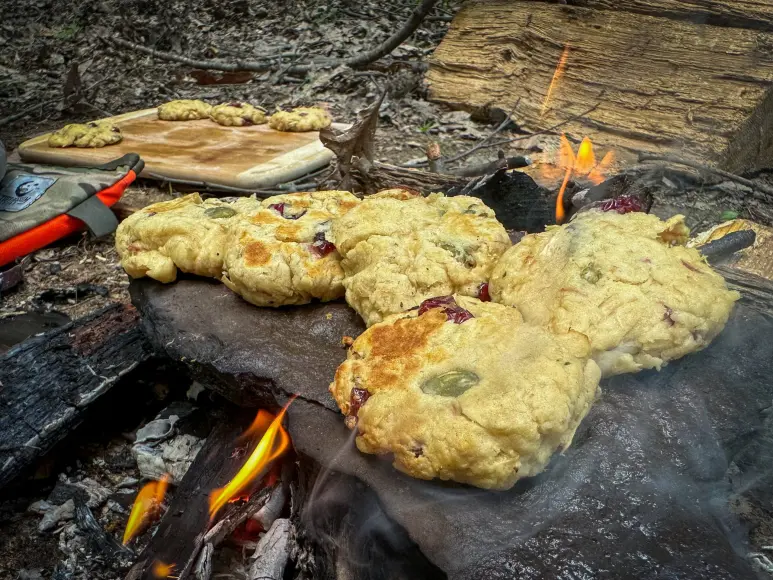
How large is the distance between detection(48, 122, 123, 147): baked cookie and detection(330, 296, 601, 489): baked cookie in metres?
4.87

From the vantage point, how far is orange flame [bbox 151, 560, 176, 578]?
7.97 ft

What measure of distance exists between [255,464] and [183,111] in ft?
17.2

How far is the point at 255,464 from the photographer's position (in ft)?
8.30

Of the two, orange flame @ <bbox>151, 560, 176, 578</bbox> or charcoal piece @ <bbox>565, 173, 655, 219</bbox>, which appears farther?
charcoal piece @ <bbox>565, 173, 655, 219</bbox>

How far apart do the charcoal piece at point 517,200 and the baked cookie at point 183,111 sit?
4.42m

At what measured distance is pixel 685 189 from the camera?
4504 millimetres

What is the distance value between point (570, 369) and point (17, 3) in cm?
1236

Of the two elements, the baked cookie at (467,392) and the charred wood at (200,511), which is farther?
the charred wood at (200,511)

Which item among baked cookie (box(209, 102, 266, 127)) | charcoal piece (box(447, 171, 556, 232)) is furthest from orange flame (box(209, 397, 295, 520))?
baked cookie (box(209, 102, 266, 127))

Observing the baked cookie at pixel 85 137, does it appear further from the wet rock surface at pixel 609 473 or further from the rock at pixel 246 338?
the wet rock surface at pixel 609 473

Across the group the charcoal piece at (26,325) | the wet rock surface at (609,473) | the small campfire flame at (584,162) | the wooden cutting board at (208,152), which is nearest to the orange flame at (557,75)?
the small campfire flame at (584,162)

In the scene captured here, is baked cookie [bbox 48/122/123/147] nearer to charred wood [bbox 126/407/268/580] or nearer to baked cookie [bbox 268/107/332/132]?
baked cookie [bbox 268/107/332/132]

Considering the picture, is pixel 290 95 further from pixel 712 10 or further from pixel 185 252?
pixel 185 252

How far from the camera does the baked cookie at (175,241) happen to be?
9.32 feet
